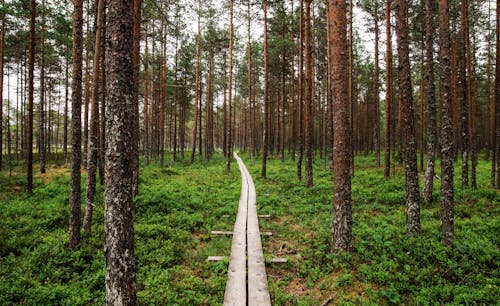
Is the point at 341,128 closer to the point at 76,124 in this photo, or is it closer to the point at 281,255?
the point at 281,255

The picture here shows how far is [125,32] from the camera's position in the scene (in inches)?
144

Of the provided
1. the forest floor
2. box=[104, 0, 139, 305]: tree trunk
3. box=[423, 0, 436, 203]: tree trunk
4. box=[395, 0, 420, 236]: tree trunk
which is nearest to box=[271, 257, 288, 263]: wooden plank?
the forest floor

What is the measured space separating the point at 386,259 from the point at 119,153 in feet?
20.1

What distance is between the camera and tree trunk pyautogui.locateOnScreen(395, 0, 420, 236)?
6.88m

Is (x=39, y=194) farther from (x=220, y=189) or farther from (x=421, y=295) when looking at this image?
(x=421, y=295)

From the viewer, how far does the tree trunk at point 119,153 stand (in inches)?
142

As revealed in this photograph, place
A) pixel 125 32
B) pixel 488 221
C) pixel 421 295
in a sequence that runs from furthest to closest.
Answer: pixel 488 221 → pixel 421 295 → pixel 125 32

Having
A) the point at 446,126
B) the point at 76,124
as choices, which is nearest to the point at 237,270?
the point at 76,124

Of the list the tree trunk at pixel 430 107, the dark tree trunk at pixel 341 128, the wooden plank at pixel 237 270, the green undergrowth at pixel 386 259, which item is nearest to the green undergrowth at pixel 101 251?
the wooden plank at pixel 237 270

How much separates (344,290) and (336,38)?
5.85 meters

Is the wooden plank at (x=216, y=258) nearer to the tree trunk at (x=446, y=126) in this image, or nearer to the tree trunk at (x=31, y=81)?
the tree trunk at (x=446, y=126)

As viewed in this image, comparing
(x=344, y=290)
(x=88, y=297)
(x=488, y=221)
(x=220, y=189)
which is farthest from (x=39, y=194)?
(x=488, y=221)

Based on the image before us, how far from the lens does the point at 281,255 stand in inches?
261

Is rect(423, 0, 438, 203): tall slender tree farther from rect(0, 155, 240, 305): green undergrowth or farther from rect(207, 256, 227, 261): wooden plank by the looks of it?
rect(207, 256, 227, 261): wooden plank
